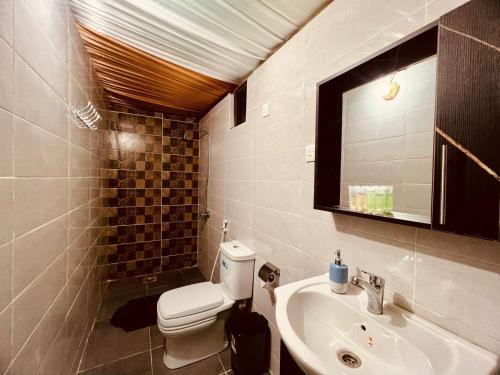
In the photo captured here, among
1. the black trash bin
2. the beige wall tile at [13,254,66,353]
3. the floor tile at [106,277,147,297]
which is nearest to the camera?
the beige wall tile at [13,254,66,353]

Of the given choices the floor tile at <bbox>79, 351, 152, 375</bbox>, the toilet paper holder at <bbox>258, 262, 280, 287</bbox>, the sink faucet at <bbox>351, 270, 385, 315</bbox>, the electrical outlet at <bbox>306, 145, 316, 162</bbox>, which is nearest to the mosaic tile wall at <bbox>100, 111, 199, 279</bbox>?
the floor tile at <bbox>79, 351, 152, 375</bbox>

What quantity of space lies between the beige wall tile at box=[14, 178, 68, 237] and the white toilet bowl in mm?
917

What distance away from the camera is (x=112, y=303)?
7.05ft

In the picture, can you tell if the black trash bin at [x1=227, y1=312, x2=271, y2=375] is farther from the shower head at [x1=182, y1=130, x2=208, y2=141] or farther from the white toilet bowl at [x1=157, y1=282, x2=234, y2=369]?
the shower head at [x1=182, y1=130, x2=208, y2=141]

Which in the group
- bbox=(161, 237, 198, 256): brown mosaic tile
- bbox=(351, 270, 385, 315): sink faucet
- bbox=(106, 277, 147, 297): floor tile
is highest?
bbox=(351, 270, 385, 315): sink faucet

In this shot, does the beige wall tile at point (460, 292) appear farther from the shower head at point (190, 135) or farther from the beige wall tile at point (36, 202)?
the shower head at point (190, 135)

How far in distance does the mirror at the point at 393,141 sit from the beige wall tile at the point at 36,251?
1237 millimetres

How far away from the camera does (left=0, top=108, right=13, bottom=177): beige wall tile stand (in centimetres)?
60

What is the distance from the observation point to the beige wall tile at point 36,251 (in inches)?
26.8

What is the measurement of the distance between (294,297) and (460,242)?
0.58m

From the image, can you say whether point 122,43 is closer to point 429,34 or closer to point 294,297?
point 429,34

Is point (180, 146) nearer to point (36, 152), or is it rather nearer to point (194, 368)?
point (36, 152)

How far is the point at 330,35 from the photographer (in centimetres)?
103

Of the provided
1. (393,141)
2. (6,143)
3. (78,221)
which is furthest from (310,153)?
(78,221)
